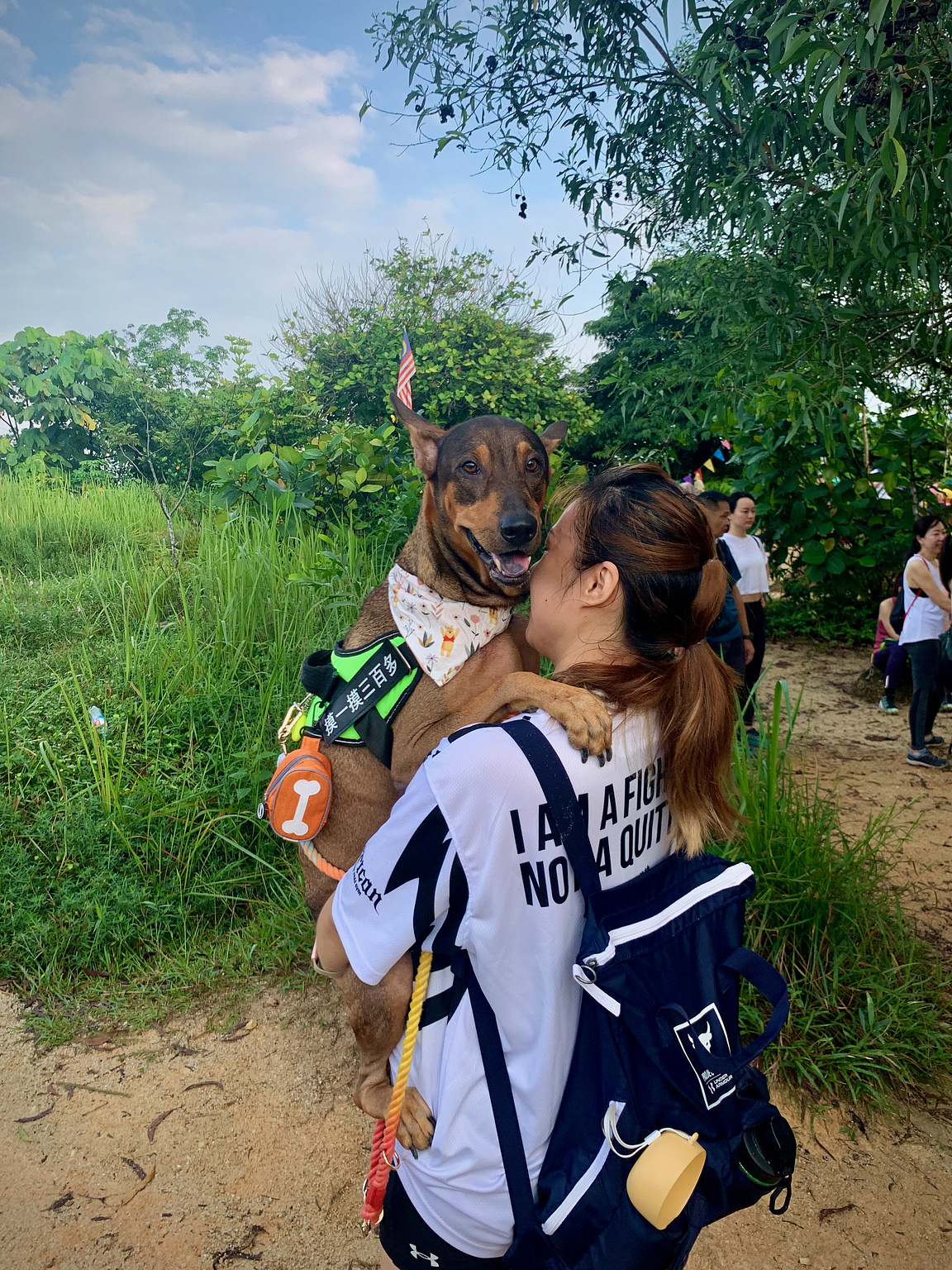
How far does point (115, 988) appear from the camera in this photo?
339 centimetres

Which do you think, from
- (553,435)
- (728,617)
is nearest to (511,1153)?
(553,435)

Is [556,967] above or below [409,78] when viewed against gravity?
below

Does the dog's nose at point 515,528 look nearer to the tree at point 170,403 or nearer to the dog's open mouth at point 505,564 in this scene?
the dog's open mouth at point 505,564

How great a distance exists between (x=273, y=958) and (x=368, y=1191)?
2.29m

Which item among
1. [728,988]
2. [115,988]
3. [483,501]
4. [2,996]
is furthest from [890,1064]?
[2,996]

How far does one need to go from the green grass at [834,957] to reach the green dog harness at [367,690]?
1508 mm

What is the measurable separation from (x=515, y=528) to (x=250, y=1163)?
7.50 feet

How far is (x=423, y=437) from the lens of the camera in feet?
8.57

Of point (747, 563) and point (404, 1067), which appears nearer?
point (404, 1067)

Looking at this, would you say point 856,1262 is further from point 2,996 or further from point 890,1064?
point 2,996

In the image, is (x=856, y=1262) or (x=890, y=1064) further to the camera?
(x=890, y=1064)

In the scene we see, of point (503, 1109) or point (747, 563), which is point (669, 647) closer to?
point (503, 1109)

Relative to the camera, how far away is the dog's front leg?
1874 millimetres

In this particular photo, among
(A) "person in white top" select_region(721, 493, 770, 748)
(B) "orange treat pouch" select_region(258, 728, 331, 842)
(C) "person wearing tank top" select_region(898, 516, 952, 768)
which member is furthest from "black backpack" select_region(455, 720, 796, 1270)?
(C) "person wearing tank top" select_region(898, 516, 952, 768)
